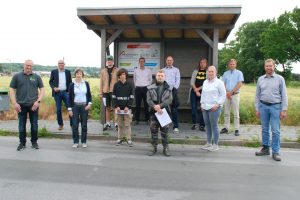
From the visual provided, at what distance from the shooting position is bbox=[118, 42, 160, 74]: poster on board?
12.2 m

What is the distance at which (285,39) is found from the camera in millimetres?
61500

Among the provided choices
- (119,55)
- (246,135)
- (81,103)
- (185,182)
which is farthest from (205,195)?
(119,55)

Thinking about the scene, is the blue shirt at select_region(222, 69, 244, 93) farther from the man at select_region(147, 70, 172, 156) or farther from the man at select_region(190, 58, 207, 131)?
the man at select_region(147, 70, 172, 156)

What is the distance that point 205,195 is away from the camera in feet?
17.3

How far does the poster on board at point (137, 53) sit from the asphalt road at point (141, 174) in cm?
414

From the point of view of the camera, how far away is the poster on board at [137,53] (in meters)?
12.2

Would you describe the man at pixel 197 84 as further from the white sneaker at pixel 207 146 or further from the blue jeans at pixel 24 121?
the blue jeans at pixel 24 121

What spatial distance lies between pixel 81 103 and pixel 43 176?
9.27 feet

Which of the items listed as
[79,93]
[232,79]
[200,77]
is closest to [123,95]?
[79,93]

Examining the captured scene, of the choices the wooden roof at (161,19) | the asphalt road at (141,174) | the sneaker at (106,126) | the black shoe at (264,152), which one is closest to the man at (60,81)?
the sneaker at (106,126)

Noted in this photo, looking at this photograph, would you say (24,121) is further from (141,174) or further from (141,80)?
(141,80)

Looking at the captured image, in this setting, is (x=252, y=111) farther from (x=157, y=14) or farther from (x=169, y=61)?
(x=157, y=14)

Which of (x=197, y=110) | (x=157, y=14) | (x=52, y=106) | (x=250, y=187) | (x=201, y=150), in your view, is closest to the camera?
(x=250, y=187)

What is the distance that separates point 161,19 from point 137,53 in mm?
2147
